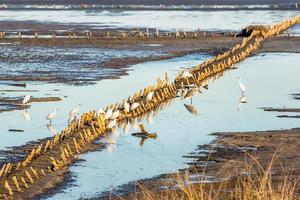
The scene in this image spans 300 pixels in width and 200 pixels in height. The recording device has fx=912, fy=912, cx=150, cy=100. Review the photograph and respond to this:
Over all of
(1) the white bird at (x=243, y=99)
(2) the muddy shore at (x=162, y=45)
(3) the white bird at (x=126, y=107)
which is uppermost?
(3) the white bird at (x=126, y=107)

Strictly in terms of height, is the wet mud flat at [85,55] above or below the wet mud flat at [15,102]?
below

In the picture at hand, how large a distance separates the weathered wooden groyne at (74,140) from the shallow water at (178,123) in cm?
38

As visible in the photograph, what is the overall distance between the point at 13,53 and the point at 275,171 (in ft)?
103

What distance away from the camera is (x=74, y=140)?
19266 millimetres

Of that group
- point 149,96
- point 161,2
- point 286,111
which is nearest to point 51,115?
Result: point 149,96

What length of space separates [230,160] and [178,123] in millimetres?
10995

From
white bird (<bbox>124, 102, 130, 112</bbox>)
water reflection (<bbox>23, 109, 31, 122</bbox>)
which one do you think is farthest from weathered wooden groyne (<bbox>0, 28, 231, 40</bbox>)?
white bird (<bbox>124, 102, 130, 112</bbox>)

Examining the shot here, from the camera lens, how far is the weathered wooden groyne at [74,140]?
51.6 feet

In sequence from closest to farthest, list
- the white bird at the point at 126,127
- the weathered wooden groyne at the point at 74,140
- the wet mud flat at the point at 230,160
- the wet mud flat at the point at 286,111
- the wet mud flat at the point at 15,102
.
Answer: the wet mud flat at the point at 230,160, the weathered wooden groyne at the point at 74,140, the white bird at the point at 126,127, the wet mud flat at the point at 286,111, the wet mud flat at the point at 15,102

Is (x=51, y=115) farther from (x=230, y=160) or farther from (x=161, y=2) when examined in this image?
(x=161, y=2)

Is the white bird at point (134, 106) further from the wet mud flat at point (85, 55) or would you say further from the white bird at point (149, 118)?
the wet mud flat at point (85, 55)

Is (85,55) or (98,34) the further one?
(98,34)

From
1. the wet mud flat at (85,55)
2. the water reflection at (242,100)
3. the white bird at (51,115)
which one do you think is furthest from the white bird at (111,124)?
the wet mud flat at (85,55)

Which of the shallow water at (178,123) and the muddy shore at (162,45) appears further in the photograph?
the muddy shore at (162,45)
